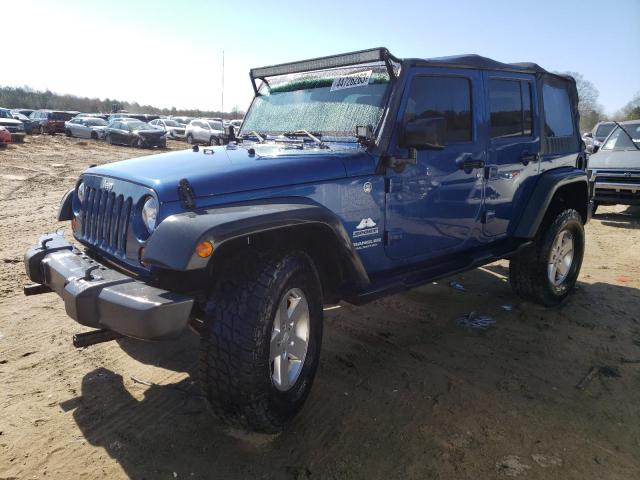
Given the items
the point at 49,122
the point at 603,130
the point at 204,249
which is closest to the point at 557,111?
the point at 204,249

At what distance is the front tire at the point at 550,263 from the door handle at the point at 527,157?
0.71m

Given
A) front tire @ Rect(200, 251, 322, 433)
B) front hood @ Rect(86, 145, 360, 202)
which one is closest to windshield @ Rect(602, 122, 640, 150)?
front hood @ Rect(86, 145, 360, 202)

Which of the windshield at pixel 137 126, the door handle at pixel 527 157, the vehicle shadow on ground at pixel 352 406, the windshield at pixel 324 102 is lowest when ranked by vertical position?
the vehicle shadow on ground at pixel 352 406

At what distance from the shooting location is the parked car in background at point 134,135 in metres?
23.0

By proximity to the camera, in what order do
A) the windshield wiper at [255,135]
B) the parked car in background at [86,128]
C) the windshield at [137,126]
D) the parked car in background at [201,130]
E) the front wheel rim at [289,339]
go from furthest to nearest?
the parked car in background at [86,128] → the parked car in background at [201,130] → the windshield at [137,126] → the windshield wiper at [255,135] → the front wheel rim at [289,339]

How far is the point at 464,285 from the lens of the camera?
5.46 meters

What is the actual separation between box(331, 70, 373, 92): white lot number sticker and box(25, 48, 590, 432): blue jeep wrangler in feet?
0.03

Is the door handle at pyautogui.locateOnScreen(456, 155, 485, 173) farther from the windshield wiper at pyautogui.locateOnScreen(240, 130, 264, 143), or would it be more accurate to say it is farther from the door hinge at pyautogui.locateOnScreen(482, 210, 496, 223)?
the windshield wiper at pyautogui.locateOnScreen(240, 130, 264, 143)

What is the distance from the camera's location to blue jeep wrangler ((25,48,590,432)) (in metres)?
2.37

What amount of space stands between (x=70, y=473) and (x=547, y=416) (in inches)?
104

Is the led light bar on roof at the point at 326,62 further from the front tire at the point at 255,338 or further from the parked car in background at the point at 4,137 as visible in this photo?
the parked car in background at the point at 4,137

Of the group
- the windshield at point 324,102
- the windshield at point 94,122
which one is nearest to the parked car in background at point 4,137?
the windshield at point 94,122

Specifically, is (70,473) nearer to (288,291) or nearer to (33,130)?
(288,291)

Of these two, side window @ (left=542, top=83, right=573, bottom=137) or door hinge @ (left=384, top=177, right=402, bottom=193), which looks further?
side window @ (left=542, top=83, right=573, bottom=137)
